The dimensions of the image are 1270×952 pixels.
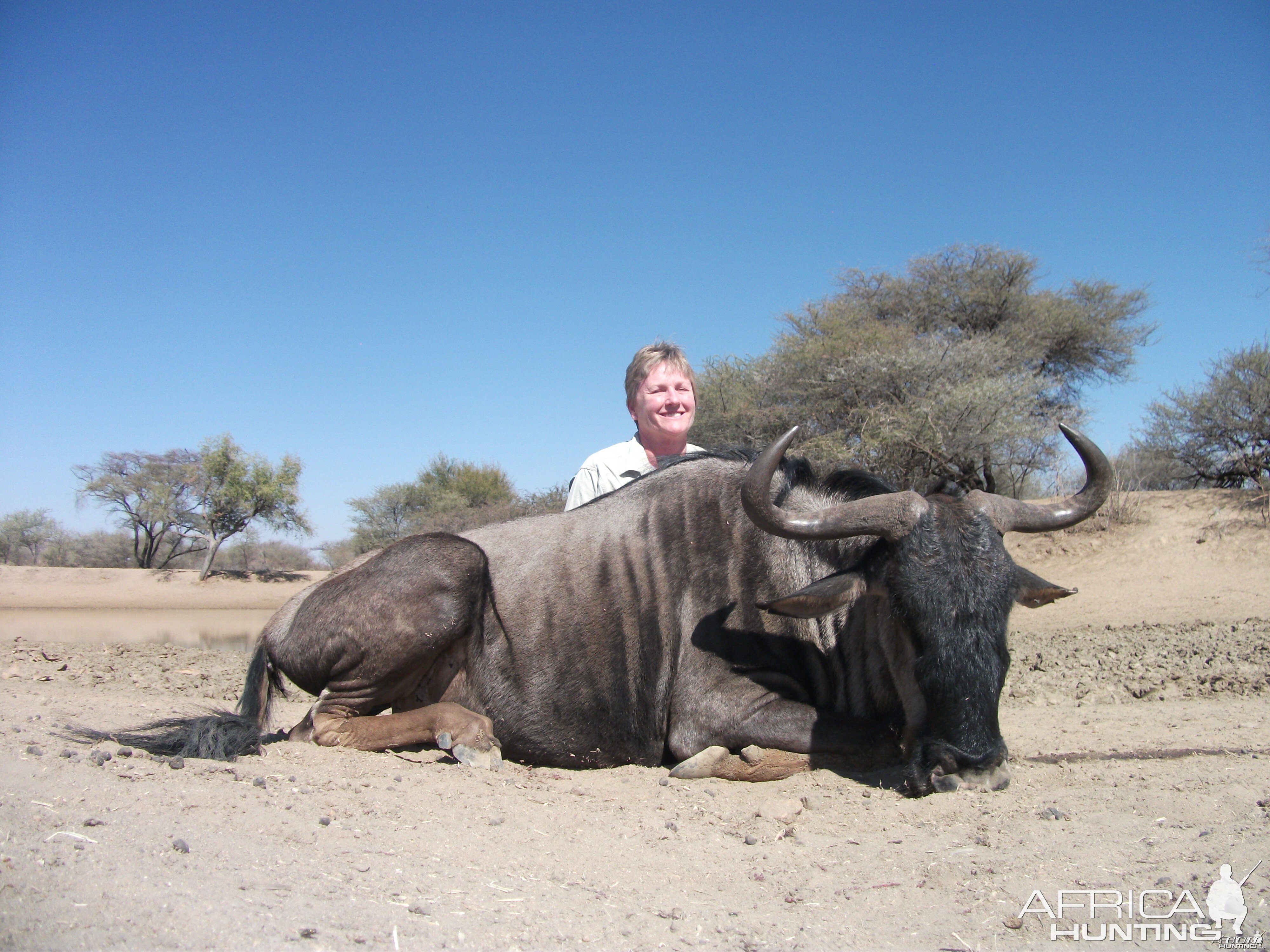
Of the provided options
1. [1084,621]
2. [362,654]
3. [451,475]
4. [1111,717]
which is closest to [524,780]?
[362,654]

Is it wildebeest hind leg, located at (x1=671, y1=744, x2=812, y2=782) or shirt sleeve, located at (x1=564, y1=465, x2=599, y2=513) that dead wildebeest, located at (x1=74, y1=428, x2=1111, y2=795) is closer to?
wildebeest hind leg, located at (x1=671, y1=744, x2=812, y2=782)

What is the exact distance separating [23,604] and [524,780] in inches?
993

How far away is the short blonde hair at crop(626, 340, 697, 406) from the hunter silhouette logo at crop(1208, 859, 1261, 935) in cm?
412

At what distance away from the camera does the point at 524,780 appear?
3992mm

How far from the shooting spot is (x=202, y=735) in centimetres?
394

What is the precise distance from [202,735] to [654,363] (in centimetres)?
354

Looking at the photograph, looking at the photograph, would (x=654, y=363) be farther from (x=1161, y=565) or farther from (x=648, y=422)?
(x=1161, y=565)

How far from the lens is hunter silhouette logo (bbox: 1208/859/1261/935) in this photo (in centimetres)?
229

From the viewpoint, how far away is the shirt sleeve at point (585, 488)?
621 cm

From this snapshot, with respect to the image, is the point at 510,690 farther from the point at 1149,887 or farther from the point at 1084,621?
the point at 1084,621

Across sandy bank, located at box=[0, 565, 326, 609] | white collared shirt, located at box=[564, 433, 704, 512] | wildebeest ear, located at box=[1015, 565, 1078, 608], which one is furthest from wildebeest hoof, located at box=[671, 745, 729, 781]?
sandy bank, located at box=[0, 565, 326, 609]

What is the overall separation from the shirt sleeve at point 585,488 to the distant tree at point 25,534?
44718 mm

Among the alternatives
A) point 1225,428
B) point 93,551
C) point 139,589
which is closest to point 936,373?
point 1225,428

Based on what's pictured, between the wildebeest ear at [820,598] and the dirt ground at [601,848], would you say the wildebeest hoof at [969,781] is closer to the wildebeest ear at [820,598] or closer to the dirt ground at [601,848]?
the dirt ground at [601,848]
